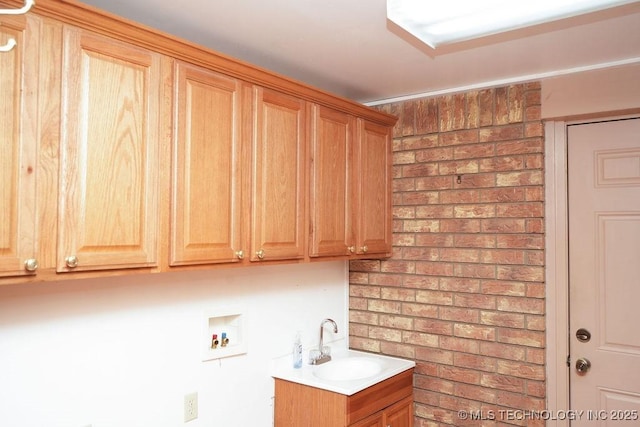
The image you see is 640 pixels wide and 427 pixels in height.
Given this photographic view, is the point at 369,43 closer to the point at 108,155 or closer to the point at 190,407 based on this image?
the point at 108,155

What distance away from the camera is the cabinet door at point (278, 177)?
7.46 ft

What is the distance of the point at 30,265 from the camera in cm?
151

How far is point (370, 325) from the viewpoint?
325 centimetres

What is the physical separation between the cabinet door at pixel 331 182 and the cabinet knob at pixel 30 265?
1321 millimetres

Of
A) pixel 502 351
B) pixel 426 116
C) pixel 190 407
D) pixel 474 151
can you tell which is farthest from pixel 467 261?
pixel 190 407

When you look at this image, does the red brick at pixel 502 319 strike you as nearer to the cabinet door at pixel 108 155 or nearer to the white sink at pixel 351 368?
the white sink at pixel 351 368

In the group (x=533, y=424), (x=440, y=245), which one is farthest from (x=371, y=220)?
(x=533, y=424)

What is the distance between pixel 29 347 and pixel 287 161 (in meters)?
1.30

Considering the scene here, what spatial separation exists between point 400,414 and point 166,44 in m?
2.27

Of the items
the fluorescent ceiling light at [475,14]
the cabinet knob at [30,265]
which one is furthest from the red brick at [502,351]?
the cabinet knob at [30,265]

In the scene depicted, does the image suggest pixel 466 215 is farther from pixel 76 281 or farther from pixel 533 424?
pixel 76 281

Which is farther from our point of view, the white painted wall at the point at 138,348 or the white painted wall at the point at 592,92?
the white painted wall at the point at 592,92

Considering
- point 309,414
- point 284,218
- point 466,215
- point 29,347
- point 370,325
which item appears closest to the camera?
point 29,347

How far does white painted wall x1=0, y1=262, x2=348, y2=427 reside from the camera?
5.83 ft
